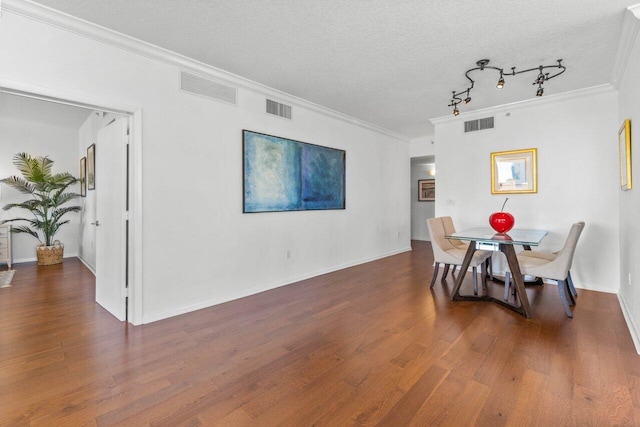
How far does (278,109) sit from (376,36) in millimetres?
1767

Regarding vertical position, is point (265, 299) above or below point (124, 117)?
below

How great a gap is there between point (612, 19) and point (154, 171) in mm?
4175

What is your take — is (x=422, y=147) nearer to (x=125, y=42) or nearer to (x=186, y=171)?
(x=186, y=171)

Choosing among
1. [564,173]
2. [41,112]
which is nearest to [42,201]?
[41,112]

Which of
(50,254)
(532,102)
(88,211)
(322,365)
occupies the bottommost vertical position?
(322,365)

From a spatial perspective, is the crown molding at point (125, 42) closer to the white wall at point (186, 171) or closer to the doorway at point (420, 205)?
the white wall at point (186, 171)

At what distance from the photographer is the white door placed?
9.66 feet

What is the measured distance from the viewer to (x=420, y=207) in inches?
341

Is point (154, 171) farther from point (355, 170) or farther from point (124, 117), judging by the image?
point (355, 170)

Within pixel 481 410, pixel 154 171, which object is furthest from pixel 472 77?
pixel 154 171

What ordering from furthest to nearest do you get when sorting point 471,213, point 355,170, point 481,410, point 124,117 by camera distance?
1. point 355,170
2. point 471,213
3. point 124,117
4. point 481,410

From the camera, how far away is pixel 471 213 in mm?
5012

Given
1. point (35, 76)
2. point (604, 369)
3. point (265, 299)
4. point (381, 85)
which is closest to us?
point (604, 369)

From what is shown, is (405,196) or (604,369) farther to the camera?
(405,196)
